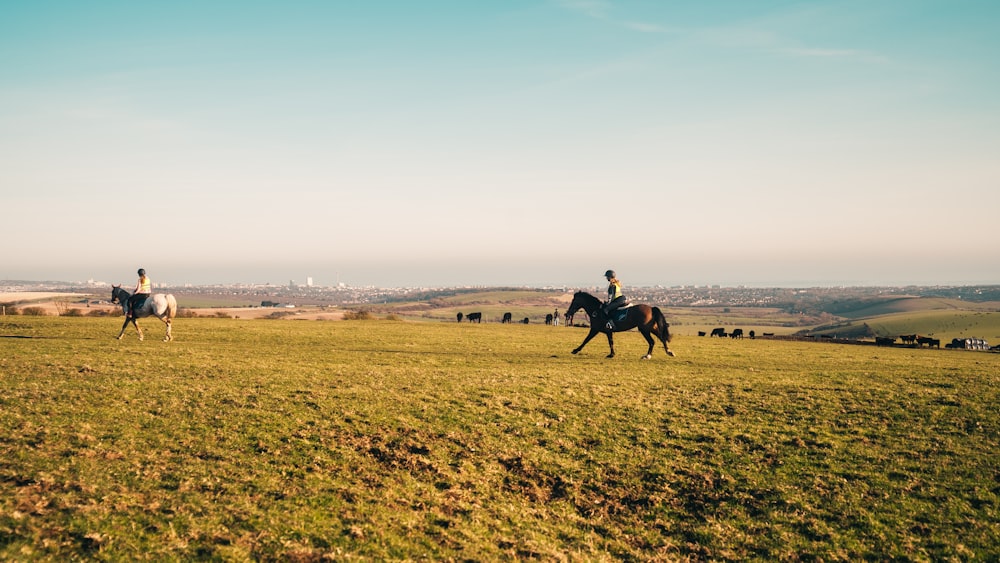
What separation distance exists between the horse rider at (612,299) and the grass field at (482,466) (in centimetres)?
702

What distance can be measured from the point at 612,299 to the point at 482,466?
15.9 m

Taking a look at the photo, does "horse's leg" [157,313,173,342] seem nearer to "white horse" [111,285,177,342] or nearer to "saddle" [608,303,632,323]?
"white horse" [111,285,177,342]

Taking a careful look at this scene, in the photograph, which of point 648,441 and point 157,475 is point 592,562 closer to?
point 648,441

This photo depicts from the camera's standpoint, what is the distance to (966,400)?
14812 mm

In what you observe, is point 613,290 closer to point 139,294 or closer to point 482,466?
point 482,466

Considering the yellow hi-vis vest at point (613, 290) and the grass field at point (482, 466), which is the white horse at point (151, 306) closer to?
the grass field at point (482, 466)

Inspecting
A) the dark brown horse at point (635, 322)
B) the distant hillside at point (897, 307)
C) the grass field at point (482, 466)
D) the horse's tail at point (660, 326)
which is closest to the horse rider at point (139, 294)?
the grass field at point (482, 466)

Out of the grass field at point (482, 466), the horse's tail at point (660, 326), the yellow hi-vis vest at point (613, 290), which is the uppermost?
the yellow hi-vis vest at point (613, 290)

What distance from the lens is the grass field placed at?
7.05 m

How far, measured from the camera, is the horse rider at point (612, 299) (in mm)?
24125

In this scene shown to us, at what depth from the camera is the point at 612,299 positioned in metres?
24.5

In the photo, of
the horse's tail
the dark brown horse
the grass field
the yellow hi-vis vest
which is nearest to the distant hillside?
the horse's tail

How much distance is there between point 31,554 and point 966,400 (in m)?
20.3

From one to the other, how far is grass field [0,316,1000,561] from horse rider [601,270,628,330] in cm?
702
